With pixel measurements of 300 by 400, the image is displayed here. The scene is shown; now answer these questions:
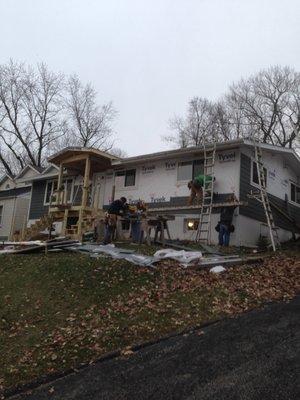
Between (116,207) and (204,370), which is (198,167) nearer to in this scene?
(116,207)

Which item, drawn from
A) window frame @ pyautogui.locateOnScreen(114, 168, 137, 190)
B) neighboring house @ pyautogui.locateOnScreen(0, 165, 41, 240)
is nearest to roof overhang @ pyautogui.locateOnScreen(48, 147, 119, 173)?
→ window frame @ pyautogui.locateOnScreen(114, 168, 137, 190)

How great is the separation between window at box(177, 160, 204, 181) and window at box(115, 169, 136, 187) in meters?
2.65

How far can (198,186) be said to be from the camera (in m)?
19.4

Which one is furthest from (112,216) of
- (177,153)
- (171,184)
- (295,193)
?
(295,193)

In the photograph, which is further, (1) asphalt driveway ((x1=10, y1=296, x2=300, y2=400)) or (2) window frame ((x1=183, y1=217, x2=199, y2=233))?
(2) window frame ((x1=183, y1=217, x2=199, y2=233))

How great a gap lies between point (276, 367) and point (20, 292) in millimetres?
6600

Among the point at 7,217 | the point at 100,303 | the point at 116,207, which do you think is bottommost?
the point at 100,303

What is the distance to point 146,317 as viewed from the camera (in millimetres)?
9219

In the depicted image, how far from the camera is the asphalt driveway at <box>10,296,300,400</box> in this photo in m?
6.10

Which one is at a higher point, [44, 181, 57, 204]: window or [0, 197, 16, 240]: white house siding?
[44, 181, 57, 204]: window

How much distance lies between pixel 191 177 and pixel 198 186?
3.84ft

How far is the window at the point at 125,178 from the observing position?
2267cm

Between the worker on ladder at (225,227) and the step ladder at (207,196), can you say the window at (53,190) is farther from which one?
the worker on ladder at (225,227)

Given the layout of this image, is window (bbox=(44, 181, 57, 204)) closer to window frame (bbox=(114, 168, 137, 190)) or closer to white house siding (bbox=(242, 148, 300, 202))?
window frame (bbox=(114, 168, 137, 190))
